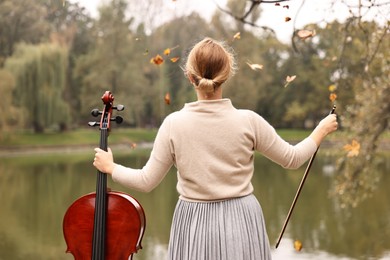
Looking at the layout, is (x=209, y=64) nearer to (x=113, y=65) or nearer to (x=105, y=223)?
(x=105, y=223)

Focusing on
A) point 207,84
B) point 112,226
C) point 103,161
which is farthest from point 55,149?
point 207,84

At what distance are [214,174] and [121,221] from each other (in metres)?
0.49

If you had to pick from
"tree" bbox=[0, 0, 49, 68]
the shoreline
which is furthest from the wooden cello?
"tree" bbox=[0, 0, 49, 68]

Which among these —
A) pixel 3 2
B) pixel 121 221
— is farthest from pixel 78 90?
pixel 121 221

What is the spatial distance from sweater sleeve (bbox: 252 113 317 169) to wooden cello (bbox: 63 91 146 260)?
53 centimetres

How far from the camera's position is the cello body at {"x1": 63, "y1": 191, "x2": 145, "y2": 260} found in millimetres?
2189

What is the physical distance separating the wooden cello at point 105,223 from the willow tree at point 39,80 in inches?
776

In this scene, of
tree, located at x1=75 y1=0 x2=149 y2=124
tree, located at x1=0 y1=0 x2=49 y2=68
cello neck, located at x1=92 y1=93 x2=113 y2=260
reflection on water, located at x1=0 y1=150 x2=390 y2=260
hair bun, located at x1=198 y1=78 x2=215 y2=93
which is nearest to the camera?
hair bun, located at x1=198 y1=78 x2=215 y2=93

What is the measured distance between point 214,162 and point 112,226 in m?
0.54

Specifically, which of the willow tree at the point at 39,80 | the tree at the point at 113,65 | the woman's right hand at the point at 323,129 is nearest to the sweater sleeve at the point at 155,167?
the woman's right hand at the point at 323,129

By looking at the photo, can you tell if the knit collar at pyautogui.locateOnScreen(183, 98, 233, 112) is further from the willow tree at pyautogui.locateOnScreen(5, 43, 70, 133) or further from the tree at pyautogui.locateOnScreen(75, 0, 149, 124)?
the tree at pyautogui.locateOnScreen(75, 0, 149, 124)

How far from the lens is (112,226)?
221 centimetres

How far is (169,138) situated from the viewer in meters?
1.85

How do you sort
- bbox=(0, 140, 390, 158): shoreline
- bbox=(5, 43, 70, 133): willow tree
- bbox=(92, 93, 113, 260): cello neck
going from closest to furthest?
1. bbox=(92, 93, 113, 260): cello neck
2. bbox=(5, 43, 70, 133): willow tree
3. bbox=(0, 140, 390, 158): shoreline
